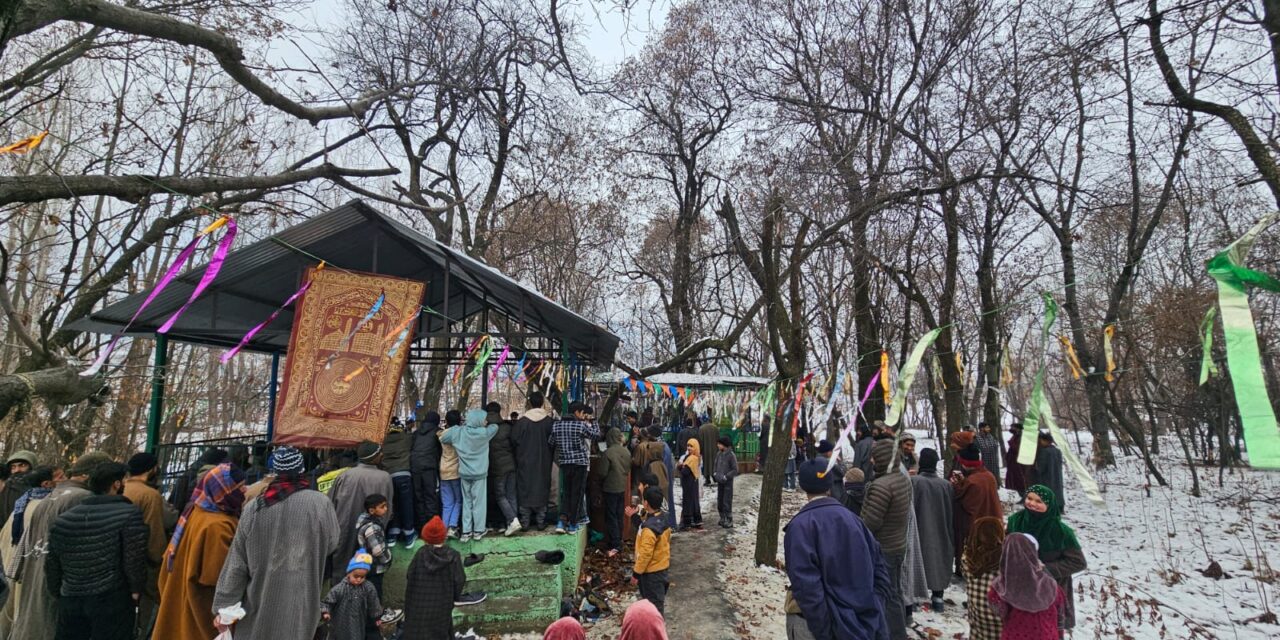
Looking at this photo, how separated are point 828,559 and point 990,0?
30.0 ft

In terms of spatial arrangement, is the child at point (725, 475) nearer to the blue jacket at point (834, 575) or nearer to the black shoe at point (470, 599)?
the black shoe at point (470, 599)

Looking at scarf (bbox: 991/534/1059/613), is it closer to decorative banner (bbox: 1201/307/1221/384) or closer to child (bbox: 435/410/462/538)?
decorative banner (bbox: 1201/307/1221/384)

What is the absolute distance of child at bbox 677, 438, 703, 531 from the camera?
32.7ft

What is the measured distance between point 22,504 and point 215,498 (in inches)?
93.7

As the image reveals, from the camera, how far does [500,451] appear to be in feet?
24.2

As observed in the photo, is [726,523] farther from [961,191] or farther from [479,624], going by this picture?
[961,191]

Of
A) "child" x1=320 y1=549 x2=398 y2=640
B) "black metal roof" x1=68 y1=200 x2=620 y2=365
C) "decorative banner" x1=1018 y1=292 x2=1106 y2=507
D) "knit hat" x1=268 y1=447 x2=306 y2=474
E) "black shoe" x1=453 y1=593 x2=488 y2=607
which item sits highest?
"black metal roof" x1=68 y1=200 x2=620 y2=365

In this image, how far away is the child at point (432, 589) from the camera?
4.82 metres

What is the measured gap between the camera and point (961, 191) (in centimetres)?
1227

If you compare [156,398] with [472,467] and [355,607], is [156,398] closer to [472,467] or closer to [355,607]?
[472,467]

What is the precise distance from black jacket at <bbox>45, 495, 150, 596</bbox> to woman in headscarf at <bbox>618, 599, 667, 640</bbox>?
4.24 meters

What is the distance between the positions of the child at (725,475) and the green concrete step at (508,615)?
15.4ft

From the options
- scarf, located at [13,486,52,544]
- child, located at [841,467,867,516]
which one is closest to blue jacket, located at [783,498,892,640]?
child, located at [841,467,867,516]

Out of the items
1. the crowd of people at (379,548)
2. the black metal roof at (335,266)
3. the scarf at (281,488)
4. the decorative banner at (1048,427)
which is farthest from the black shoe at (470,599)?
the decorative banner at (1048,427)
